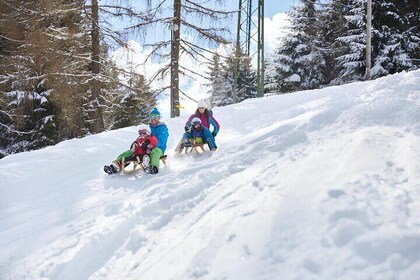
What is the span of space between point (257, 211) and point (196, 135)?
393 cm

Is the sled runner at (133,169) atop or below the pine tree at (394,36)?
below

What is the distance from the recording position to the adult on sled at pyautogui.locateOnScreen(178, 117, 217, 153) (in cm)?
688

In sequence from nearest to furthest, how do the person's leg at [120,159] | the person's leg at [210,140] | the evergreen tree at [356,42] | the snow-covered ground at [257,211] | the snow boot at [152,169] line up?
1. the snow-covered ground at [257,211]
2. the snow boot at [152,169]
3. the person's leg at [120,159]
4. the person's leg at [210,140]
5. the evergreen tree at [356,42]

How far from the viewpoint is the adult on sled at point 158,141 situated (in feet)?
19.6

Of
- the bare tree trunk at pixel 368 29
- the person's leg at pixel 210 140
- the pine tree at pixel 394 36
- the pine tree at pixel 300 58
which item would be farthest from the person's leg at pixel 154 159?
the pine tree at pixel 300 58

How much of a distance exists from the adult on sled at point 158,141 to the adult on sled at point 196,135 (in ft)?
1.67

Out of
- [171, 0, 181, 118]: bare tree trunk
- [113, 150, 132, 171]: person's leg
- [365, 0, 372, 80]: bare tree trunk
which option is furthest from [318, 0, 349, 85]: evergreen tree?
[113, 150, 132, 171]: person's leg

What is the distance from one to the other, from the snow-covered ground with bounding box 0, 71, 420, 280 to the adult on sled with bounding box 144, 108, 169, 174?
0.15 m

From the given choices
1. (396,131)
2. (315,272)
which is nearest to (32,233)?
→ (315,272)

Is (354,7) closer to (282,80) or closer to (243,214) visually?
(282,80)

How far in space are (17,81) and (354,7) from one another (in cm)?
1471

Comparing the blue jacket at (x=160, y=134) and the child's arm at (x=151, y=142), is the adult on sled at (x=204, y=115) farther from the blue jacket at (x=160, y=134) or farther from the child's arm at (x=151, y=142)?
the child's arm at (x=151, y=142)

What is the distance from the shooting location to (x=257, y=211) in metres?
3.19

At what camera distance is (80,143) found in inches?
340
